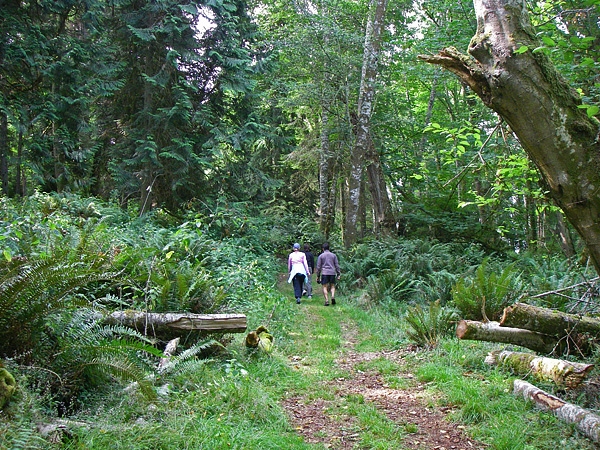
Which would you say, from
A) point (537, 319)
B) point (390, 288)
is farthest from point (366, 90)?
point (537, 319)

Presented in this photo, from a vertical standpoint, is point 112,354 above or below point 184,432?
above

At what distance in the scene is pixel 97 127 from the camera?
1560cm

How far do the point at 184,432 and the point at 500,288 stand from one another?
625 centimetres

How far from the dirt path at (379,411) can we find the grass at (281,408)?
0.05 meters

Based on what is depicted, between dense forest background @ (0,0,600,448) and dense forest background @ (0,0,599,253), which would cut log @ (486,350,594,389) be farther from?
dense forest background @ (0,0,599,253)

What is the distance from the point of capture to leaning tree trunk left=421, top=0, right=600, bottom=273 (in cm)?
283

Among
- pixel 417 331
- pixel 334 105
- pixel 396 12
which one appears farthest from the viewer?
pixel 396 12

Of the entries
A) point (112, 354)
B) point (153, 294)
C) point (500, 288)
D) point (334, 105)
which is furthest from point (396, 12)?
point (112, 354)

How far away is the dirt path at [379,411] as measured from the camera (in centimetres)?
433

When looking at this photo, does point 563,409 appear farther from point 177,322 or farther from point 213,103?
point 213,103

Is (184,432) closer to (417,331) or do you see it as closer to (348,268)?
(417,331)

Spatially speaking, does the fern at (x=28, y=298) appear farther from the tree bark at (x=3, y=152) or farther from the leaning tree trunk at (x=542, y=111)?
the tree bark at (x=3, y=152)

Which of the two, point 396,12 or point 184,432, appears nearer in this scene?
point 184,432

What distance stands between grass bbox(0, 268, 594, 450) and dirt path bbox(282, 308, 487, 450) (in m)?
0.05
